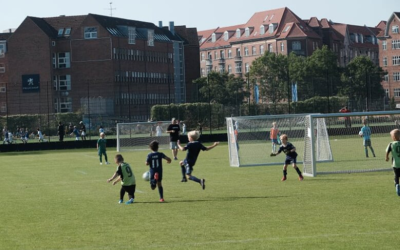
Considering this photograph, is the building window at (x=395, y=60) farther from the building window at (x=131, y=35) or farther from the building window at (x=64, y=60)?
the building window at (x=64, y=60)

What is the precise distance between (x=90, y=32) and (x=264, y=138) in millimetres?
75576

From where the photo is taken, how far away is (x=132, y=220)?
1634 centimetres

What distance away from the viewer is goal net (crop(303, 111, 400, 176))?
2758 cm

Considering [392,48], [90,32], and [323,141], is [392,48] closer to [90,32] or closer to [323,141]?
[90,32]

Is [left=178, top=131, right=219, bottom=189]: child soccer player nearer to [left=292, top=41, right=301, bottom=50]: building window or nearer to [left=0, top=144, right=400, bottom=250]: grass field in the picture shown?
[left=0, top=144, right=400, bottom=250]: grass field

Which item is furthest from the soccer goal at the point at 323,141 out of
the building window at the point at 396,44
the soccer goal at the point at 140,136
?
the building window at the point at 396,44

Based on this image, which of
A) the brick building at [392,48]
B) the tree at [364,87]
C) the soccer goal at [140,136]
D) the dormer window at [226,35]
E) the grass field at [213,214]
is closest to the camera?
the grass field at [213,214]

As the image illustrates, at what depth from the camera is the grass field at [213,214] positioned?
524 inches

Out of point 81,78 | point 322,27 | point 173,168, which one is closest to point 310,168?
point 173,168

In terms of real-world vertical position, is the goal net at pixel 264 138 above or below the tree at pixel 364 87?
below

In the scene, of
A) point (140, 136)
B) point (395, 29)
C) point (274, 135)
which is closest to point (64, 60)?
point (140, 136)

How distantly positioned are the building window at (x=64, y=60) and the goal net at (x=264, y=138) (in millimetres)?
73545

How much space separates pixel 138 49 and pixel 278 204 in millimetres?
103736

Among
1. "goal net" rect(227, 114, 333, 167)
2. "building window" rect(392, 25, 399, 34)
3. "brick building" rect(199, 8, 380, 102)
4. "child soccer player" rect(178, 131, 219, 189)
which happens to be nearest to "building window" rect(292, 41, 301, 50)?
"brick building" rect(199, 8, 380, 102)
